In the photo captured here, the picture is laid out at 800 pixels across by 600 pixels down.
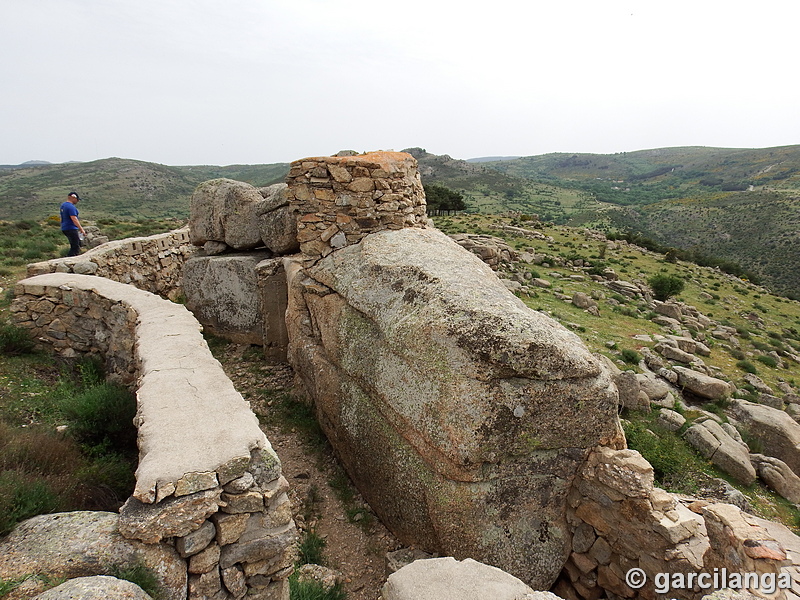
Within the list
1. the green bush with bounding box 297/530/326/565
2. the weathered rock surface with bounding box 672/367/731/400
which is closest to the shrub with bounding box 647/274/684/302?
the weathered rock surface with bounding box 672/367/731/400

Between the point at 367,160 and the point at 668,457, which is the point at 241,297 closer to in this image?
the point at 367,160

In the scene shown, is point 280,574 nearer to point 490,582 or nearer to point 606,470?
point 490,582

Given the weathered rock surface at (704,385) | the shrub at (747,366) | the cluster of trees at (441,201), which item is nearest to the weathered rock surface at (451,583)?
the weathered rock surface at (704,385)

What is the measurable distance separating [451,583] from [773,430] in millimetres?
8177

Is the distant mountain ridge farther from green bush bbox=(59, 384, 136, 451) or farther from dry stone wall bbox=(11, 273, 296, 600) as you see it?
dry stone wall bbox=(11, 273, 296, 600)

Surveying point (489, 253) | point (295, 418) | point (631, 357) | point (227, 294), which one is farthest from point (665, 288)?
point (227, 294)

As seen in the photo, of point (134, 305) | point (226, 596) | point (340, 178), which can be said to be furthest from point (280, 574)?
point (340, 178)

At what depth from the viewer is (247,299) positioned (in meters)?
10.1

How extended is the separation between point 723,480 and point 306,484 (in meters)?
6.25

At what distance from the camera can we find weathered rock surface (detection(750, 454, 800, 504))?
6.91 m

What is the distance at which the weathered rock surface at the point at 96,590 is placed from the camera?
244 centimetres

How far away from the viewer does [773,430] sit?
830 cm

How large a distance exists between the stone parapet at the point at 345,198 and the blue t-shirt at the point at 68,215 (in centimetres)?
709

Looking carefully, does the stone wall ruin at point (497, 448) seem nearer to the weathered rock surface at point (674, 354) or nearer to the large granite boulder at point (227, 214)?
the large granite boulder at point (227, 214)
